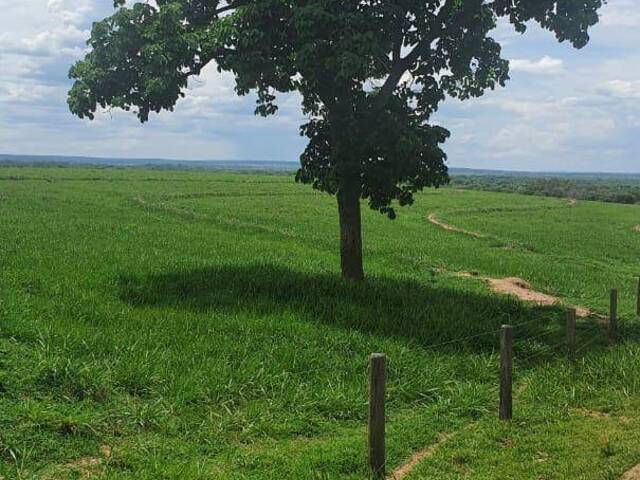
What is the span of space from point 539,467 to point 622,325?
8594 millimetres

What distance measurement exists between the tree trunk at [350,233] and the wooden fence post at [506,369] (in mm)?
7592

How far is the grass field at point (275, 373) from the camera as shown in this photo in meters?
7.14

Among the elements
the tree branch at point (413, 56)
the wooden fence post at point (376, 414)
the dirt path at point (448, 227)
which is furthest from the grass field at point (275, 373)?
the dirt path at point (448, 227)

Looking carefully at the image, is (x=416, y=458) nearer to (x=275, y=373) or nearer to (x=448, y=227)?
(x=275, y=373)

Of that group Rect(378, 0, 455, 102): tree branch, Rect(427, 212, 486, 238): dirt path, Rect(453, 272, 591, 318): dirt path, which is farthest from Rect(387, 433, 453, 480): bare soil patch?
Rect(427, 212, 486, 238): dirt path

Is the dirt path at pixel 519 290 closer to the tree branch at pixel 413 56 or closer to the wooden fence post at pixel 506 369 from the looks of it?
the tree branch at pixel 413 56

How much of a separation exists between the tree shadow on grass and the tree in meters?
1.72

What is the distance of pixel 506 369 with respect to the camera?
27.2ft

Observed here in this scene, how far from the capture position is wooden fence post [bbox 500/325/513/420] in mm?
8148

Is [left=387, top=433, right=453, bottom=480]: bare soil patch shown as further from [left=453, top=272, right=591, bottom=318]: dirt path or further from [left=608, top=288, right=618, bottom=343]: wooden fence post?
[left=453, top=272, right=591, bottom=318]: dirt path

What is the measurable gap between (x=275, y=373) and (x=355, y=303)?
4.44 m

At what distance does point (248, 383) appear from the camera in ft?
30.5

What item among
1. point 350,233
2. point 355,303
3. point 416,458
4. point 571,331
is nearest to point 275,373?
point 416,458

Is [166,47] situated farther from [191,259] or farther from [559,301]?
[559,301]
